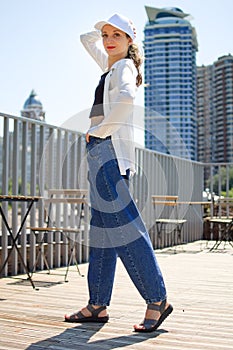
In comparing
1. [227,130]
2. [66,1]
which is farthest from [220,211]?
[227,130]

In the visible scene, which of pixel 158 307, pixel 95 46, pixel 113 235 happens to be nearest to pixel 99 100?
pixel 95 46

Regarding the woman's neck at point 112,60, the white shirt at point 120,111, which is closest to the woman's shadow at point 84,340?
the white shirt at point 120,111

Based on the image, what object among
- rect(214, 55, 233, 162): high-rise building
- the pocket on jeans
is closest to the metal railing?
the pocket on jeans

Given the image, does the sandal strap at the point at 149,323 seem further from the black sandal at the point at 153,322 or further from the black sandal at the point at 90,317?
the black sandal at the point at 90,317

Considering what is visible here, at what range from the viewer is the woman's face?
8.16 feet

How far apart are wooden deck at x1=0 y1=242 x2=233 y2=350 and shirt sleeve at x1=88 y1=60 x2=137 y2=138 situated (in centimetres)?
88

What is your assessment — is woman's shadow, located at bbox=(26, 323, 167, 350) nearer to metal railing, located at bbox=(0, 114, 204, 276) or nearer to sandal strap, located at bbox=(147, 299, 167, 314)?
sandal strap, located at bbox=(147, 299, 167, 314)

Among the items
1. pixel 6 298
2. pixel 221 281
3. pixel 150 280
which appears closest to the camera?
pixel 150 280

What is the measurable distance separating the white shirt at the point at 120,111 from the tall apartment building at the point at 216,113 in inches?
1440

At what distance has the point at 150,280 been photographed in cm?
233

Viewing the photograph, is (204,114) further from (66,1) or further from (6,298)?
(6,298)

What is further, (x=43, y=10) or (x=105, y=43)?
(x=43, y=10)

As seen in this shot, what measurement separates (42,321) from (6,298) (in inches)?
28.8

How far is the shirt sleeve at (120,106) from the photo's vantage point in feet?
7.63
